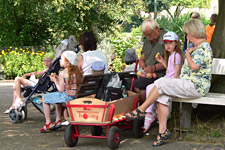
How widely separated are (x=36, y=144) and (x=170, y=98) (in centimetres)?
206

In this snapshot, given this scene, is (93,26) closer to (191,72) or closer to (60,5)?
(60,5)

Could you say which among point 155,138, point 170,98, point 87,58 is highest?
point 87,58

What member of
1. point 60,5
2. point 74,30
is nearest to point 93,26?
point 74,30

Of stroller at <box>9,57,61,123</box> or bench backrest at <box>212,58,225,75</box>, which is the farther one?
stroller at <box>9,57,61,123</box>

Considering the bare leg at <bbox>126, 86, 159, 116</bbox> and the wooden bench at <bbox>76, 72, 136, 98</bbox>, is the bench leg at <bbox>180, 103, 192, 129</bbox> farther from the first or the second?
the wooden bench at <bbox>76, 72, 136, 98</bbox>

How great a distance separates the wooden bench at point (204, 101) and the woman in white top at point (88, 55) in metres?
1.59

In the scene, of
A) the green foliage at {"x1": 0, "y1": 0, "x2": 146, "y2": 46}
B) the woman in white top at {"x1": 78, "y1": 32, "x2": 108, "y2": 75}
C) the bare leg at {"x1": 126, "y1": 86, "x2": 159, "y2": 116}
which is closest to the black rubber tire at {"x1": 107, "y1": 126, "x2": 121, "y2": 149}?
the bare leg at {"x1": 126, "y1": 86, "x2": 159, "y2": 116}

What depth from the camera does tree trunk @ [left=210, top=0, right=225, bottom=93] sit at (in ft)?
23.9

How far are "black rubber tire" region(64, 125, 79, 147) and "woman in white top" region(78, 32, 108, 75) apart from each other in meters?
1.49

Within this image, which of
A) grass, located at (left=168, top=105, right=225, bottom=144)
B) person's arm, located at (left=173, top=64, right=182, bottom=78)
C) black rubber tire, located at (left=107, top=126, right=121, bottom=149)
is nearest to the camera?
black rubber tire, located at (left=107, top=126, right=121, bottom=149)

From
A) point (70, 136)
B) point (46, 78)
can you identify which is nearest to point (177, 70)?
point (70, 136)

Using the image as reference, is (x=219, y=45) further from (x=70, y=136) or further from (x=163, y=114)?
(x=70, y=136)

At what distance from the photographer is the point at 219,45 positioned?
7.39 metres

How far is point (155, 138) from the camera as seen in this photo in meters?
6.48
